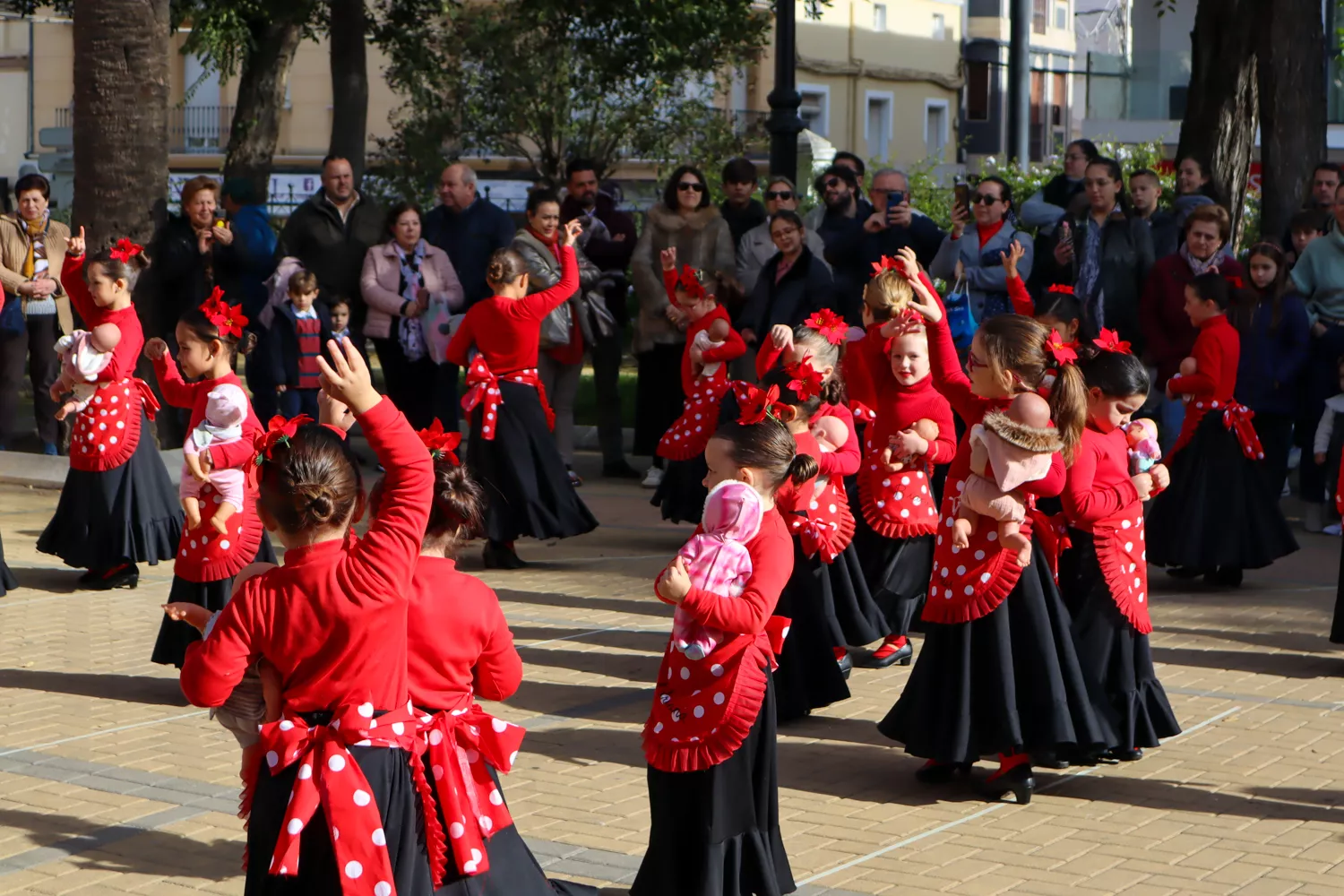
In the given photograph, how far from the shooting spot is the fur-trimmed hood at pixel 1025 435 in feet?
18.6

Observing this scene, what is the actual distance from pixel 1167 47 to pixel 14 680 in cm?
3551

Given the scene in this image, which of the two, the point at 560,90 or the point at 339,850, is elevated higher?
the point at 560,90

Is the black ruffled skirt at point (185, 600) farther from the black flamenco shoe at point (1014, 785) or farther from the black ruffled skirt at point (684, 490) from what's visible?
the black ruffled skirt at point (684, 490)

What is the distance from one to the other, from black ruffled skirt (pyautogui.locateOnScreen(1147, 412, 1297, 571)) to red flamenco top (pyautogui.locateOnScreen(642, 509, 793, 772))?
5412mm

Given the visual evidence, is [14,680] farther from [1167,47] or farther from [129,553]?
[1167,47]

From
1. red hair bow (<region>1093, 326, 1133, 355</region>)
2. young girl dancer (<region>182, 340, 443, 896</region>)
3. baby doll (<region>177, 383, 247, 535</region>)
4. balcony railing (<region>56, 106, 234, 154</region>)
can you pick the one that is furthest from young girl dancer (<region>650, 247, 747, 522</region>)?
balcony railing (<region>56, 106, 234, 154</region>)

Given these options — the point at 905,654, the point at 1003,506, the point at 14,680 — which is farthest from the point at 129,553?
the point at 1003,506

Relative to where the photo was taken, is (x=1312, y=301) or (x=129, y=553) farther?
(x=1312, y=301)

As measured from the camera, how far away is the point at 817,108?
49.1 metres

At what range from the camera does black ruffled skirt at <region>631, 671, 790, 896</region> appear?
15.5ft

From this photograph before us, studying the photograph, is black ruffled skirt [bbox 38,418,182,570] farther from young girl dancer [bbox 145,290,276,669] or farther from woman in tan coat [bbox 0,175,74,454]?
woman in tan coat [bbox 0,175,74,454]

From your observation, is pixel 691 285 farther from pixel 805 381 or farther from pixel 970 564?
pixel 970 564

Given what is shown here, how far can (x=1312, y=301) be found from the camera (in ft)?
39.2

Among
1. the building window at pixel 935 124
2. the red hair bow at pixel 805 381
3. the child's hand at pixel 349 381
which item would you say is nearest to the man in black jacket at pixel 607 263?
the red hair bow at pixel 805 381
